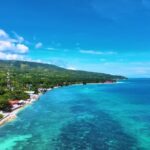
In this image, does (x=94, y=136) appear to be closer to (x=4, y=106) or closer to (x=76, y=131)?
(x=76, y=131)

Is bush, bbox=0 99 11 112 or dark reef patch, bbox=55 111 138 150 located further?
bush, bbox=0 99 11 112

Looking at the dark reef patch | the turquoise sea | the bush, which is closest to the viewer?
the dark reef patch

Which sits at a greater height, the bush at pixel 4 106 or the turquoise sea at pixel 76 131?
the bush at pixel 4 106

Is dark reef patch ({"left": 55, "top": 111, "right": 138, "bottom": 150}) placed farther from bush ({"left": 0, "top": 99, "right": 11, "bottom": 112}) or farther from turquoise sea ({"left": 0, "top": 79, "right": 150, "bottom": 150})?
bush ({"left": 0, "top": 99, "right": 11, "bottom": 112})

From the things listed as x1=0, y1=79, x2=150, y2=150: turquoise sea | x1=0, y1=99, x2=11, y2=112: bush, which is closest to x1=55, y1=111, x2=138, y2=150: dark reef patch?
x1=0, y1=79, x2=150, y2=150: turquoise sea

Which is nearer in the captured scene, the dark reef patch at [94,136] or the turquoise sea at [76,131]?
the dark reef patch at [94,136]

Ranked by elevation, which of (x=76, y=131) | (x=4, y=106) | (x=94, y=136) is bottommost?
(x=94, y=136)

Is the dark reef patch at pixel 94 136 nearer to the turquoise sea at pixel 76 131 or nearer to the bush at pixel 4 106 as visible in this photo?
the turquoise sea at pixel 76 131

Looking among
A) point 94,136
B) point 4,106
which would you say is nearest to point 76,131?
point 94,136

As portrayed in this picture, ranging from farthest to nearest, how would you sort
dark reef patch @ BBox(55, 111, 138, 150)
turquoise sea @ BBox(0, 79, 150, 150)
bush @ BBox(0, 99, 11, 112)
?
bush @ BBox(0, 99, 11, 112) < turquoise sea @ BBox(0, 79, 150, 150) < dark reef patch @ BBox(55, 111, 138, 150)

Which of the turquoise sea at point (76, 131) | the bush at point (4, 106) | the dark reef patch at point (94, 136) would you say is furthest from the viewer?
A: the bush at point (4, 106)

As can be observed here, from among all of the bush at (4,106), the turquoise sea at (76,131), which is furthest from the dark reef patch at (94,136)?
the bush at (4,106)
